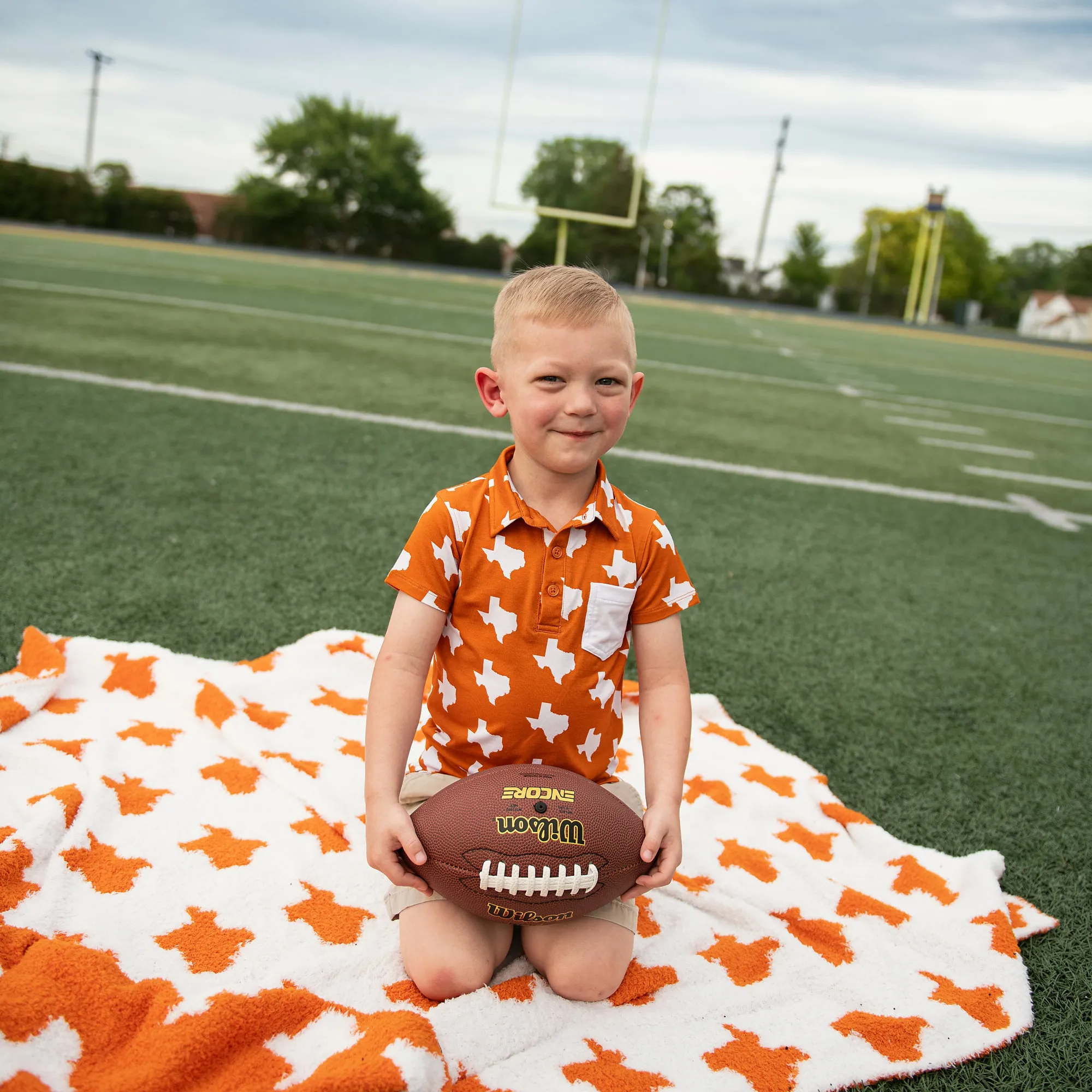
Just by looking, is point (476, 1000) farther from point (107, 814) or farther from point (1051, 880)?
point (1051, 880)

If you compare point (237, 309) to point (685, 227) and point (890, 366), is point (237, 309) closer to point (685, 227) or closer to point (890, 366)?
point (890, 366)

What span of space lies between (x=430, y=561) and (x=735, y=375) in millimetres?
9062

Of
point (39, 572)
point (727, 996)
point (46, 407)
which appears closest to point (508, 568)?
point (727, 996)

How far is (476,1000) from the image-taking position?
1530 mm

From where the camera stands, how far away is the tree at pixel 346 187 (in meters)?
41.8

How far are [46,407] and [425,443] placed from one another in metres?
1.90

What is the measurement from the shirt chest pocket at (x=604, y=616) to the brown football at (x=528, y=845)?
0.22m

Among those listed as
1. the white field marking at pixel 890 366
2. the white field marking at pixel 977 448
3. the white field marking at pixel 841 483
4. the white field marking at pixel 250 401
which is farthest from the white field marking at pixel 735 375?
the white field marking at pixel 250 401

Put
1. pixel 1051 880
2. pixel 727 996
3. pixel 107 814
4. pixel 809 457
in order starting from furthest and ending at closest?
pixel 809 457 → pixel 1051 880 → pixel 107 814 → pixel 727 996

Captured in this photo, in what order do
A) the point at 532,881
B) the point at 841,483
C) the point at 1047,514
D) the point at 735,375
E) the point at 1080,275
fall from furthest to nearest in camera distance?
the point at 1080,275 < the point at 735,375 < the point at 841,483 < the point at 1047,514 < the point at 532,881

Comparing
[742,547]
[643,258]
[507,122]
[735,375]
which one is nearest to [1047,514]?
[742,547]

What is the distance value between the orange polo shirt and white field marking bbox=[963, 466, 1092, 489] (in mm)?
5252

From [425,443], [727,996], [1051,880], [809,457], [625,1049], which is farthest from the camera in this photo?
[809,457]

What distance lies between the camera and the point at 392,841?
150 centimetres
